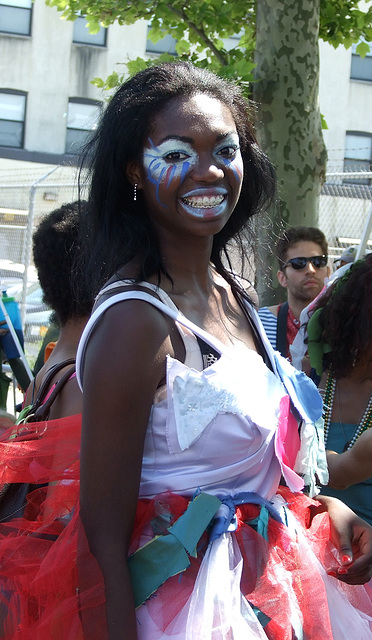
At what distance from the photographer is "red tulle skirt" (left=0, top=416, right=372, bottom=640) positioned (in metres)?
1.68

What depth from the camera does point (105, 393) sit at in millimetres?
1649

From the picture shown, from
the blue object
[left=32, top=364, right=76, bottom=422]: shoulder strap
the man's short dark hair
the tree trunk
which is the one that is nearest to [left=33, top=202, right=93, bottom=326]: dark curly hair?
[left=32, top=364, right=76, bottom=422]: shoulder strap

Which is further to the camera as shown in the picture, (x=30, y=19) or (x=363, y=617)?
(x=30, y=19)

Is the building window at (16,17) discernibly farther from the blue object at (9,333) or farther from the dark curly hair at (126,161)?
the dark curly hair at (126,161)

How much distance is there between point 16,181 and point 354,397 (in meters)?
19.1

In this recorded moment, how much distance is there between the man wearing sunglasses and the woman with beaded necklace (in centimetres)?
155

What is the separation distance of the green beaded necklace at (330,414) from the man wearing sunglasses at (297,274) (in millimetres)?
1635

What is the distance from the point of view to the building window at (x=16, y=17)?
71.4ft

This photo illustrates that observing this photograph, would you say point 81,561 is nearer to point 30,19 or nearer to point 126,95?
point 126,95

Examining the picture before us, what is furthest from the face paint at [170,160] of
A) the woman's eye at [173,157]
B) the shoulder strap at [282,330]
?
the shoulder strap at [282,330]

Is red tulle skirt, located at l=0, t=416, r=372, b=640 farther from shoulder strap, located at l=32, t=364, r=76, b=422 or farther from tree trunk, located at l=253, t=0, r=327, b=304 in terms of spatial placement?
tree trunk, located at l=253, t=0, r=327, b=304

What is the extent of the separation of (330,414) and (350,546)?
4.18 ft

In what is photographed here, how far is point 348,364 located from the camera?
328 cm

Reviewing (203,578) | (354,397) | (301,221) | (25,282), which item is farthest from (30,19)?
(203,578)
